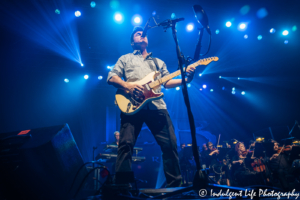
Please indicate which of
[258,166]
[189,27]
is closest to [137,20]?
[189,27]

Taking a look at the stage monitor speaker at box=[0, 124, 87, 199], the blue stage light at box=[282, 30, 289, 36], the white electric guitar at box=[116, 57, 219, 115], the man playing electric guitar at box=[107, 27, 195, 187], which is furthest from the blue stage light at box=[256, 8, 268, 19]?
the stage monitor speaker at box=[0, 124, 87, 199]

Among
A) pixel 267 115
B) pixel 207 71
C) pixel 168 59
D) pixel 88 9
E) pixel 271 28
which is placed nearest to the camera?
pixel 88 9

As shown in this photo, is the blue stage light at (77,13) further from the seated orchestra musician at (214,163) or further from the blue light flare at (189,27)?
the seated orchestra musician at (214,163)

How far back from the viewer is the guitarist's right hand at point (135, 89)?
2.59m

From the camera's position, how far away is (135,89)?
103 inches

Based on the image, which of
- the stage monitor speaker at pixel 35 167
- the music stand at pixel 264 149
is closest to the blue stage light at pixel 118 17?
the stage monitor speaker at pixel 35 167

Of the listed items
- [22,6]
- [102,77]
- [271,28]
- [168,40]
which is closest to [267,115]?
[271,28]

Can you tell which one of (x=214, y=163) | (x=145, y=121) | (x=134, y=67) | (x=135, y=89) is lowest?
(x=214, y=163)

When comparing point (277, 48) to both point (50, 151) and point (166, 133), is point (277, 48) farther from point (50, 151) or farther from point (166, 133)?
point (50, 151)

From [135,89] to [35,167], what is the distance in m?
1.72

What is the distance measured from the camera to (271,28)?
8258 mm

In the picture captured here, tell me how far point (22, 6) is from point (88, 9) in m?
2.28

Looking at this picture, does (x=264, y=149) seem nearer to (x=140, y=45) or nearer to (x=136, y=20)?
(x=140, y=45)

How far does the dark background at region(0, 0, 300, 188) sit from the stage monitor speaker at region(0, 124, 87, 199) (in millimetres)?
5932
